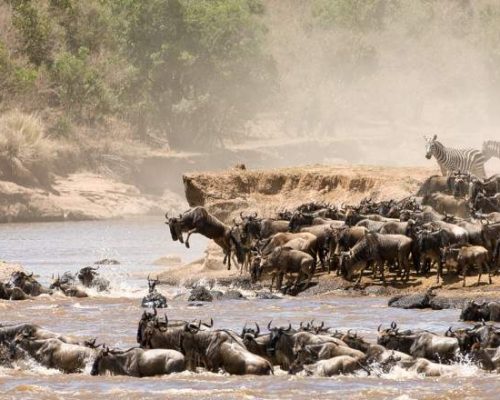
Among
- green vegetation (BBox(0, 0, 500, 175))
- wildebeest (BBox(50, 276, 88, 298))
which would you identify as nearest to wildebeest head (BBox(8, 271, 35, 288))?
wildebeest (BBox(50, 276, 88, 298))

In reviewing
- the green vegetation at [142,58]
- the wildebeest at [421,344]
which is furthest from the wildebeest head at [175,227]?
the green vegetation at [142,58]

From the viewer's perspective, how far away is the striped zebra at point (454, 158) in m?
40.2

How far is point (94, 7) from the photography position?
282 feet

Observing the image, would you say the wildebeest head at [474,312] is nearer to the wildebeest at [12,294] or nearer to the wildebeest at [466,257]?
the wildebeest at [466,257]

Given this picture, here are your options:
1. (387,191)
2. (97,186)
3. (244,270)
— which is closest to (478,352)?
(244,270)

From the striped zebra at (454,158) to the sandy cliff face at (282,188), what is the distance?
1.38 m

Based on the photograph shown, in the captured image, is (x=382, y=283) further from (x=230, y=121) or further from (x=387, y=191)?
(x=230, y=121)

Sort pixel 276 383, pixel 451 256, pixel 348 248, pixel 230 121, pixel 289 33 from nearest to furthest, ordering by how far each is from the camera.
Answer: pixel 276 383, pixel 451 256, pixel 348 248, pixel 230 121, pixel 289 33

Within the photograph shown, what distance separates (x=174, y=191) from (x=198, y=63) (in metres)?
12.1

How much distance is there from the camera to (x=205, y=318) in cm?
2506

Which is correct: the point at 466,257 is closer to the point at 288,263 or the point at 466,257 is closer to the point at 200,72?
the point at 288,263

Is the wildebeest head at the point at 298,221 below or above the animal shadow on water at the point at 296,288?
above

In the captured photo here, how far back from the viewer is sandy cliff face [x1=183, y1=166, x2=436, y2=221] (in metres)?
37.4

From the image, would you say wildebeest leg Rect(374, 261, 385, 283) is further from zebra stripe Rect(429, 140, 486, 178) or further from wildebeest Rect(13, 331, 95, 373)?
zebra stripe Rect(429, 140, 486, 178)
